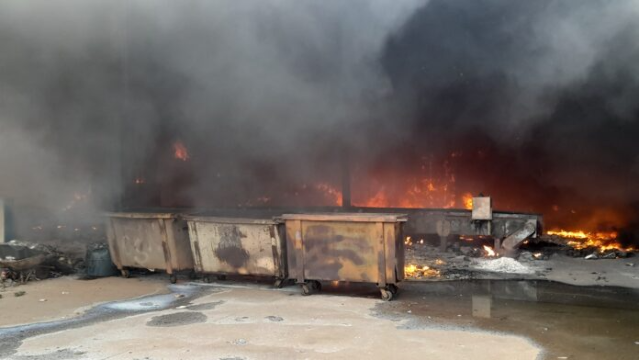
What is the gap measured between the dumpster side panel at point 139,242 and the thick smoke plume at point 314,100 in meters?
2.98

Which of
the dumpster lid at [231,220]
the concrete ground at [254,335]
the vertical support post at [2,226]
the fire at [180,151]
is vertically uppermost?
the fire at [180,151]

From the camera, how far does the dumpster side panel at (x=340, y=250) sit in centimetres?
550

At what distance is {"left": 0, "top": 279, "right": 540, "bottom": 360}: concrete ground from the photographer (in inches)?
156

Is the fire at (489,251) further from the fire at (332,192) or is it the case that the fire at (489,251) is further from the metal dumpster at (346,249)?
the fire at (332,192)

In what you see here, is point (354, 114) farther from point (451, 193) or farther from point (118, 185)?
point (118, 185)

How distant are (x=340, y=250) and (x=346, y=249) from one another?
2.9 inches

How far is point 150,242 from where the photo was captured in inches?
264

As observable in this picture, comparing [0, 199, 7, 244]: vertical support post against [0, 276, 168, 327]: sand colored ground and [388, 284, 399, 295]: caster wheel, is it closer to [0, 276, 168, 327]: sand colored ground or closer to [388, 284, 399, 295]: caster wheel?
[0, 276, 168, 327]: sand colored ground

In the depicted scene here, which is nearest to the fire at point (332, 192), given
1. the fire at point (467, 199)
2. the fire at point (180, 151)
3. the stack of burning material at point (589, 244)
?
the fire at point (467, 199)

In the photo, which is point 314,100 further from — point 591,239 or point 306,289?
point 591,239

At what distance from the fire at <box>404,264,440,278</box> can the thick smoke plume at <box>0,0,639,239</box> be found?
3.41m

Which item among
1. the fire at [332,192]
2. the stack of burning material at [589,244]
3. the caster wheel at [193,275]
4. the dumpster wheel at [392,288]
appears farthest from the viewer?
the fire at [332,192]

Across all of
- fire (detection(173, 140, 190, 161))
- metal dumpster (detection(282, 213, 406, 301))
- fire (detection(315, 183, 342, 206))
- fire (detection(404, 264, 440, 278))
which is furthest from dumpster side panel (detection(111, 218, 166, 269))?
fire (detection(173, 140, 190, 161))

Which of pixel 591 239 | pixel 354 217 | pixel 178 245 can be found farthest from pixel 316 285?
pixel 591 239
